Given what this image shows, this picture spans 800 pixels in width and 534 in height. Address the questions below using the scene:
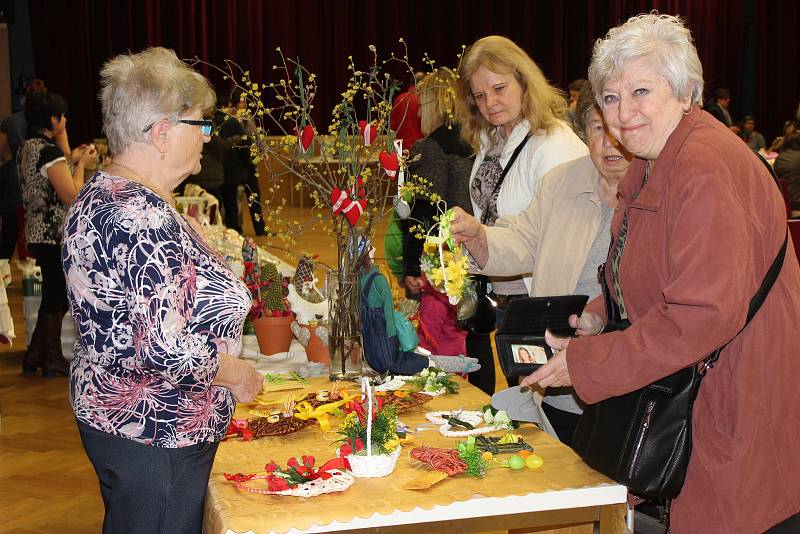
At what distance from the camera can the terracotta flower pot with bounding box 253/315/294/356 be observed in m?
3.17

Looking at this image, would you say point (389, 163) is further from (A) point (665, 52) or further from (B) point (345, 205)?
(A) point (665, 52)

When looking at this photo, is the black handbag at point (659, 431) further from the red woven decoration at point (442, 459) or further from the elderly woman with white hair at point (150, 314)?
the elderly woman with white hair at point (150, 314)

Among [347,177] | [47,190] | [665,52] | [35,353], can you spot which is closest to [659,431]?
[665,52]

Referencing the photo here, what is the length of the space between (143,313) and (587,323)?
1.05 meters

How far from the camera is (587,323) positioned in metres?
2.26

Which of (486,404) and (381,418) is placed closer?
(381,418)

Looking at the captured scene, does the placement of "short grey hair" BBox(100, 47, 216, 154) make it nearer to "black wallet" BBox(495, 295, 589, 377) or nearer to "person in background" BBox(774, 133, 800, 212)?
"black wallet" BBox(495, 295, 589, 377)

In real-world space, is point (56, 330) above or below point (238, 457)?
below

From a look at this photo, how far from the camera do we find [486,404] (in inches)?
95.3

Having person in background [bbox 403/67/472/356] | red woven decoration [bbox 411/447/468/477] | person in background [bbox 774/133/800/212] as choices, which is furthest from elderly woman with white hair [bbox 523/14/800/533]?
person in background [bbox 774/133/800/212]

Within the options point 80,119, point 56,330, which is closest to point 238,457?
point 56,330

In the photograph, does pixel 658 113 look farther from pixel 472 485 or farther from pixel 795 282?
pixel 472 485

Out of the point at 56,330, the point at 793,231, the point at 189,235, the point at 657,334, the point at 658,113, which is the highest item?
the point at 658,113

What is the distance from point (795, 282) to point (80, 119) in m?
13.6
